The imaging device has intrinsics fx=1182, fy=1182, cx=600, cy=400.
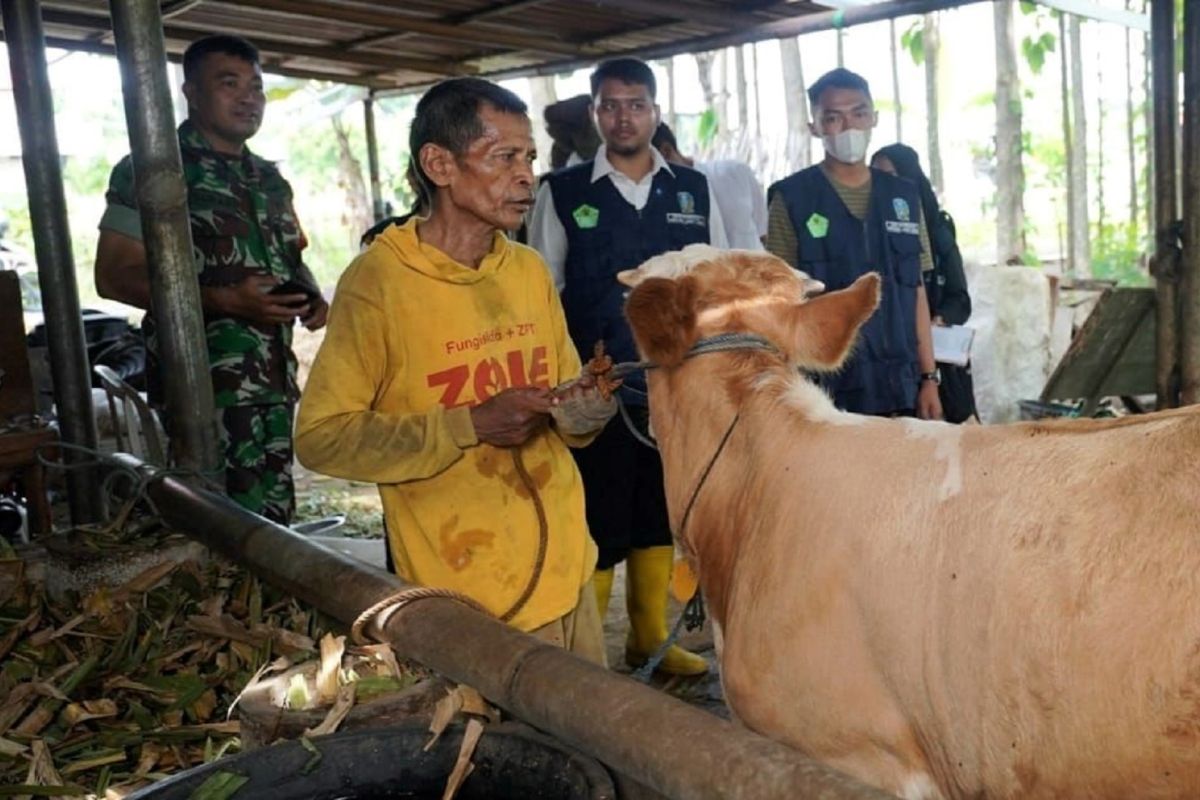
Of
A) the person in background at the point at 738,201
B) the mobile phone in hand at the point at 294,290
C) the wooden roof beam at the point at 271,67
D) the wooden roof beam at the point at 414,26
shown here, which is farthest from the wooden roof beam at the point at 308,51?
the person in background at the point at 738,201

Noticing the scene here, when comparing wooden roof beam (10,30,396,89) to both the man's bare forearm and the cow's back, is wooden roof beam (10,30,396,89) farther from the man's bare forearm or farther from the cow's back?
the cow's back

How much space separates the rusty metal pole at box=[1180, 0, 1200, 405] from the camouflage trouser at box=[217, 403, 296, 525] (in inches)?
172

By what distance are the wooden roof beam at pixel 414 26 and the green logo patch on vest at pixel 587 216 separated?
8.35ft

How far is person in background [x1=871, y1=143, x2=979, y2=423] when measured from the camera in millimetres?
6293

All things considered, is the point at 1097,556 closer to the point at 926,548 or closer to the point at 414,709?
the point at 926,548

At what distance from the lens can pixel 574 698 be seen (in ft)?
6.60

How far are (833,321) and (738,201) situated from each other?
9.68ft

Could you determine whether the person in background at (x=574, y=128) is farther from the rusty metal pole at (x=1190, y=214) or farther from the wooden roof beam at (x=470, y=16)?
the rusty metal pole at (x=1190, y=214)

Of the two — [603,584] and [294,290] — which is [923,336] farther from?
[294,290]

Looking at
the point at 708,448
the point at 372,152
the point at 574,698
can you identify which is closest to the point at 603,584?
the point at 708,448

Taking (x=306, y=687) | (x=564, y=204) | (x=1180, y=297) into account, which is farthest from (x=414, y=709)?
(x=1180, y=297)

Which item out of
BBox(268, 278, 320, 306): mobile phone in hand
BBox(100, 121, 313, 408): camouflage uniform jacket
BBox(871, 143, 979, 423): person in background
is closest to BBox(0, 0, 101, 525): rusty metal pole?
BBox(100, 121, 313, 408): camouflage uniform jacket

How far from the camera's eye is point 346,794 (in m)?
2.08

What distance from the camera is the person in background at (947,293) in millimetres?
6293
